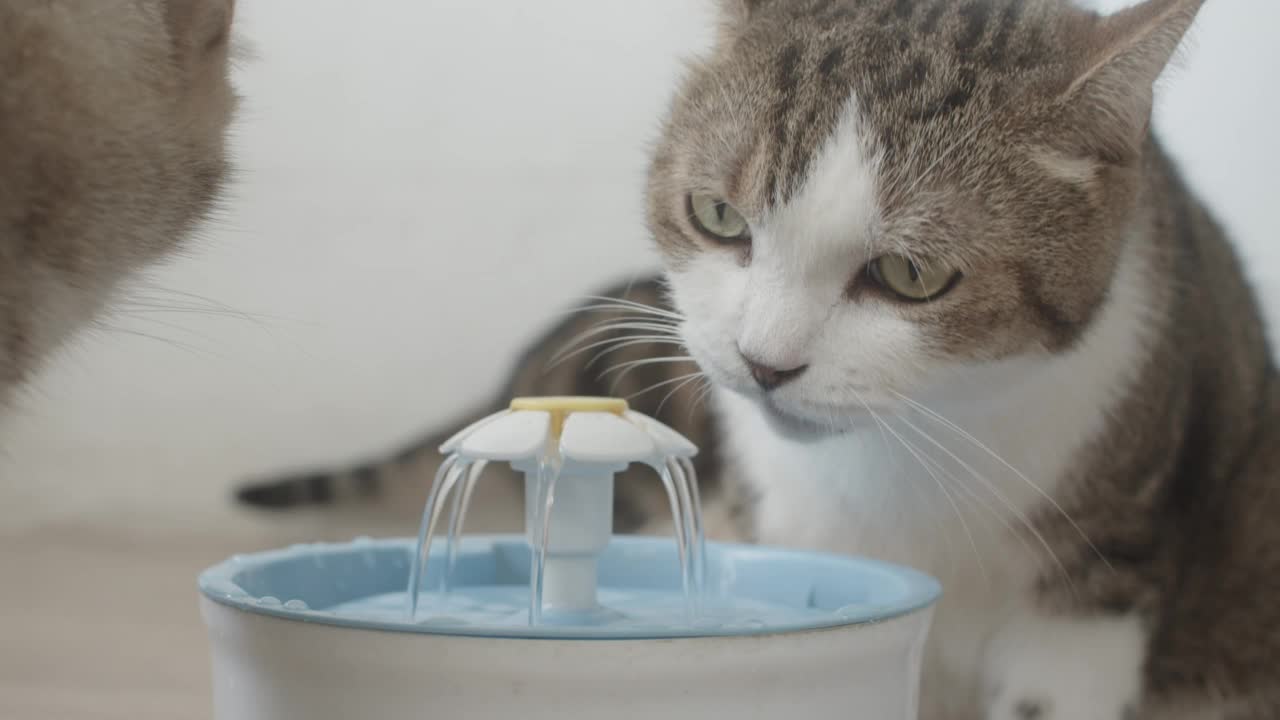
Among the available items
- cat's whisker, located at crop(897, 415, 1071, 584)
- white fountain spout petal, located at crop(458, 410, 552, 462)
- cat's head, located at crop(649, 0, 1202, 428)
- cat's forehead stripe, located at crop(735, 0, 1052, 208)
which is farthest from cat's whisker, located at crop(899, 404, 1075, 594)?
white fountain spout petal, located at crop(458, 410, 552, 462)

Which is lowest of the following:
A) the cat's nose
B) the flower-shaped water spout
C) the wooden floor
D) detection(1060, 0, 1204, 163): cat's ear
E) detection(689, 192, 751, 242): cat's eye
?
the wooden floor

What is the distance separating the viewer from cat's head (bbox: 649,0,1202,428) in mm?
813

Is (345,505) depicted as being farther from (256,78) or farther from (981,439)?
(981,439)

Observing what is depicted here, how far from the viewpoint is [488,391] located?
161 centimetres

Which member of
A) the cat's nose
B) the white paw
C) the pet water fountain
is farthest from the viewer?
the white paw

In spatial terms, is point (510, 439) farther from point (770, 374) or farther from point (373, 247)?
point (373, 247)

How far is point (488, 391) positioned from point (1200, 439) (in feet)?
2.81

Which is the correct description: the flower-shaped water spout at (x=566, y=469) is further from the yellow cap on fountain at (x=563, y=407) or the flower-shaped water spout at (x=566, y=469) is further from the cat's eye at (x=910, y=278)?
the cat's eye at (x=910, y=278)

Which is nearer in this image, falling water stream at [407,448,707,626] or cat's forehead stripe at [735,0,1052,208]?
falling water stream at [407,448,707,626]

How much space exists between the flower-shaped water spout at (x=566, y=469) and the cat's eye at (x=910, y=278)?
17cm

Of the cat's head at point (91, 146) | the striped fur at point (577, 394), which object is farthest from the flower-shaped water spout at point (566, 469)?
the striped fur at point (577, 394)

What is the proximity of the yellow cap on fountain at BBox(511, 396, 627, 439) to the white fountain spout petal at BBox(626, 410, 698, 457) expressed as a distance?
11 millimetres

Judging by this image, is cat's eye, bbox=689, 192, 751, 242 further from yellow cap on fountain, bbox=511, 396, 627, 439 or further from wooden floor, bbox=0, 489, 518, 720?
wooden floor, bbox=0, 489, 518, 720

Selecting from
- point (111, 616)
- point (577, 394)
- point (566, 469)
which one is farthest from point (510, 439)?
point (111, 616)
